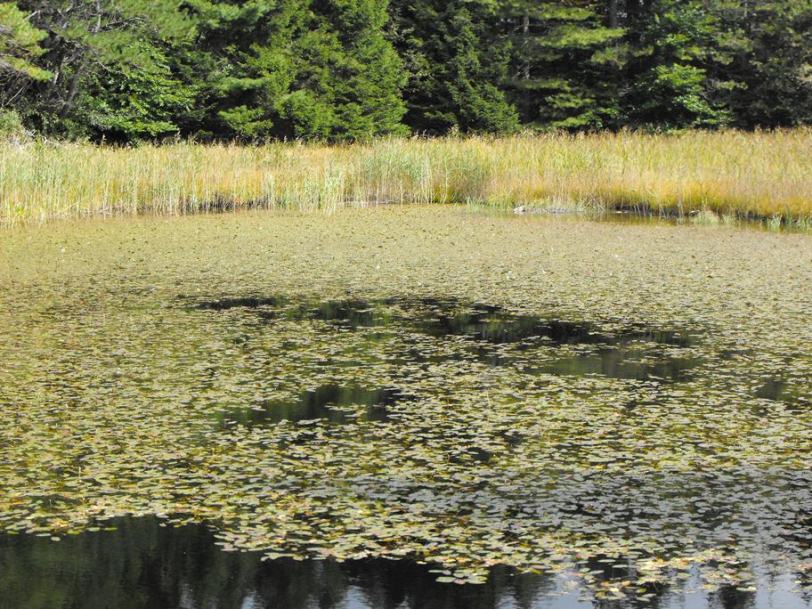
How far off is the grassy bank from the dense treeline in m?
5.90

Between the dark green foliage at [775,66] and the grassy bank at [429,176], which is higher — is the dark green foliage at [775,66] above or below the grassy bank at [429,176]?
above

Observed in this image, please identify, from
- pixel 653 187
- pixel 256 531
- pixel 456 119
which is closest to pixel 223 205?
pixel 653 187

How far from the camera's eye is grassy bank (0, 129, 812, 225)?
13.0 meters

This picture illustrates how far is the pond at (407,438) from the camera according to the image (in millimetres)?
2975

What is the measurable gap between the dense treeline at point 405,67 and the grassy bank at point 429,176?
590cm

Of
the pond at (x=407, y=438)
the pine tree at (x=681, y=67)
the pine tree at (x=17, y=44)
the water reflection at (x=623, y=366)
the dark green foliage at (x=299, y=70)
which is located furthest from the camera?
the pine tree at (x=681, y=67)

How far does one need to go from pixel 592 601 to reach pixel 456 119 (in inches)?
1025

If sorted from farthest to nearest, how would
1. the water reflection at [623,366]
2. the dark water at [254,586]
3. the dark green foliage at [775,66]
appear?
the dark green foliage at [775,66], the water reflection at [623,366], the dark water at [254,586]

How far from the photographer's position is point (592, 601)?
2795mm

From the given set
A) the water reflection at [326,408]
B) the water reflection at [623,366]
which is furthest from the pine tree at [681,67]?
the water reflection at [326,408]

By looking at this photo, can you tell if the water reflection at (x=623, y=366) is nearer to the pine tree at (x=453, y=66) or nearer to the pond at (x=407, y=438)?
the pond at (x=407, y=438)

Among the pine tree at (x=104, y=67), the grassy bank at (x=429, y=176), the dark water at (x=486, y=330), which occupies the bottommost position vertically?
the dark water at (x=486, y=330)

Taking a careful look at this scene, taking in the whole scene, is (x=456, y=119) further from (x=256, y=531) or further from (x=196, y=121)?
(x=256, y=531)

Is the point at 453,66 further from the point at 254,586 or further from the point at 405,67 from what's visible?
the point at 254,586
